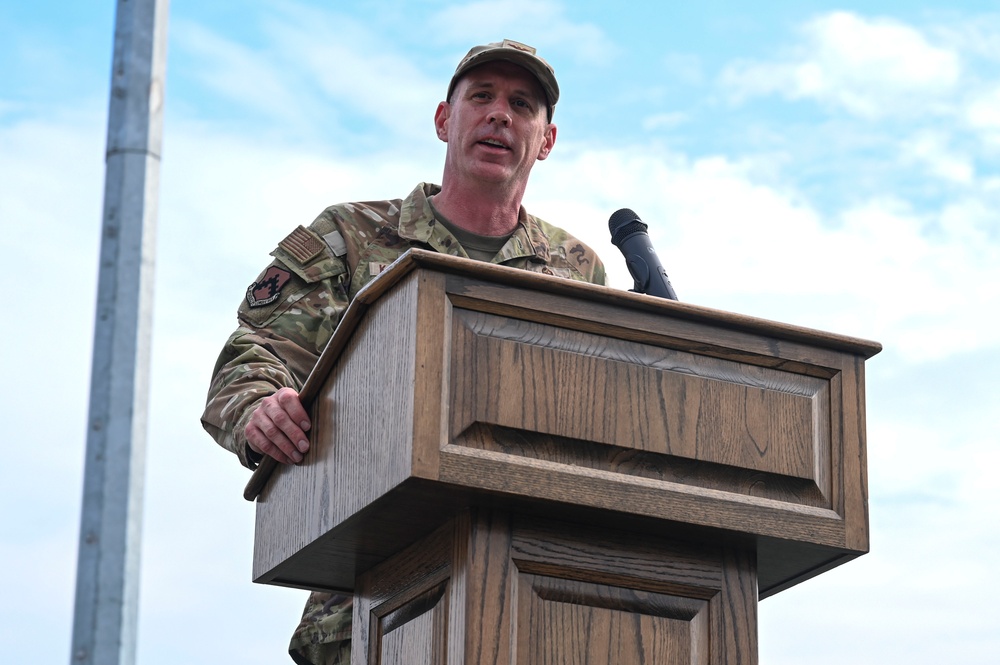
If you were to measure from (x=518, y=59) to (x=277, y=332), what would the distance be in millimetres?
846

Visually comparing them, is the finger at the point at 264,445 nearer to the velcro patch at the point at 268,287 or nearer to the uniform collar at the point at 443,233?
the velcro patch at the point at 268,287

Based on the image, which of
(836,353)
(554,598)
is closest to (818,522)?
(836,353)

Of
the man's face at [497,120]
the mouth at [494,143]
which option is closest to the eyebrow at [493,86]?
the man's face at [497,120]

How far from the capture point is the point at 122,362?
1541mm

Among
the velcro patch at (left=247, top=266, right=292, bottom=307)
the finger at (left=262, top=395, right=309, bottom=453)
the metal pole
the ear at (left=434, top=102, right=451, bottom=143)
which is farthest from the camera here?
the ear at (left=434, top=102, right=451, bottom=143)

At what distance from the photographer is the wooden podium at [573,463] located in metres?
2.08

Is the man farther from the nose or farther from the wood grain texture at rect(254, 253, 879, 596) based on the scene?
the wood grain texture at rect(254, 253, 879, 596)

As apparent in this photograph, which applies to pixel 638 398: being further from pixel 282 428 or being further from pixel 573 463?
pixel 282 428

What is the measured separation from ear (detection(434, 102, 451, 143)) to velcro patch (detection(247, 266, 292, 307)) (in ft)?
2.40

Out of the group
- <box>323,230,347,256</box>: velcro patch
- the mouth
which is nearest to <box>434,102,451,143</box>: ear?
the mouth

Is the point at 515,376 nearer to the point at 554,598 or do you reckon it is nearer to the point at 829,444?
the point at 554,598

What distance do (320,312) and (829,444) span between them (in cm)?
126

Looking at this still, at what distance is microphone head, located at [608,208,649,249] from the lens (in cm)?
289

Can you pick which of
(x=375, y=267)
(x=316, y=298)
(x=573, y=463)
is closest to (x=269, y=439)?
(x=573, y=463)
